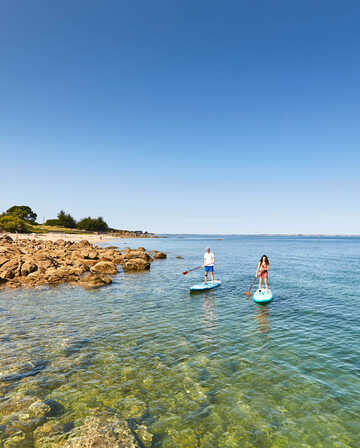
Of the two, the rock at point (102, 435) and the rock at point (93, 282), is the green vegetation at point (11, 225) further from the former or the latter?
the rock at point (102, 435)

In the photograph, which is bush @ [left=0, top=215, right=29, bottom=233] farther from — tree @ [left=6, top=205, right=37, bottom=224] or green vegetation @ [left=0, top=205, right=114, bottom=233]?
tree @ [left=6, top=205, right=37, bottom=224]

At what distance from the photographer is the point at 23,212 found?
6334 inches

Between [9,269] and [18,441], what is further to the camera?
[9,269]

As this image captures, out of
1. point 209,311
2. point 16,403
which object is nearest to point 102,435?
point 16,403

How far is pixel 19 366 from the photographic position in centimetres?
973

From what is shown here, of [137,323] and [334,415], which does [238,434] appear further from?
[137,323]

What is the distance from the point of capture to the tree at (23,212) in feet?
510

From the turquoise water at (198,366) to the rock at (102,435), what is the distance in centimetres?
46

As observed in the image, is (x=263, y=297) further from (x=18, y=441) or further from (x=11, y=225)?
(x=11, y=225)

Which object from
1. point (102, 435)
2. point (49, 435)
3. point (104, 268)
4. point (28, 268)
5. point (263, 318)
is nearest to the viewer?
point (102, 435)

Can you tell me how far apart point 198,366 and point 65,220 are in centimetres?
19607

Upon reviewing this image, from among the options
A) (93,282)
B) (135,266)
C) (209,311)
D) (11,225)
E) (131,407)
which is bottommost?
(209,311)

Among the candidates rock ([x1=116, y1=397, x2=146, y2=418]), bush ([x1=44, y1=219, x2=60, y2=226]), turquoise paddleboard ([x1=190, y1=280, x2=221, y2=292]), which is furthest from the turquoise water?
bush ([x1=44, y1=219, x2=60, y2=226])

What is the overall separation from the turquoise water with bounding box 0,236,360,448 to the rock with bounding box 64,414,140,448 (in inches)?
18.0
